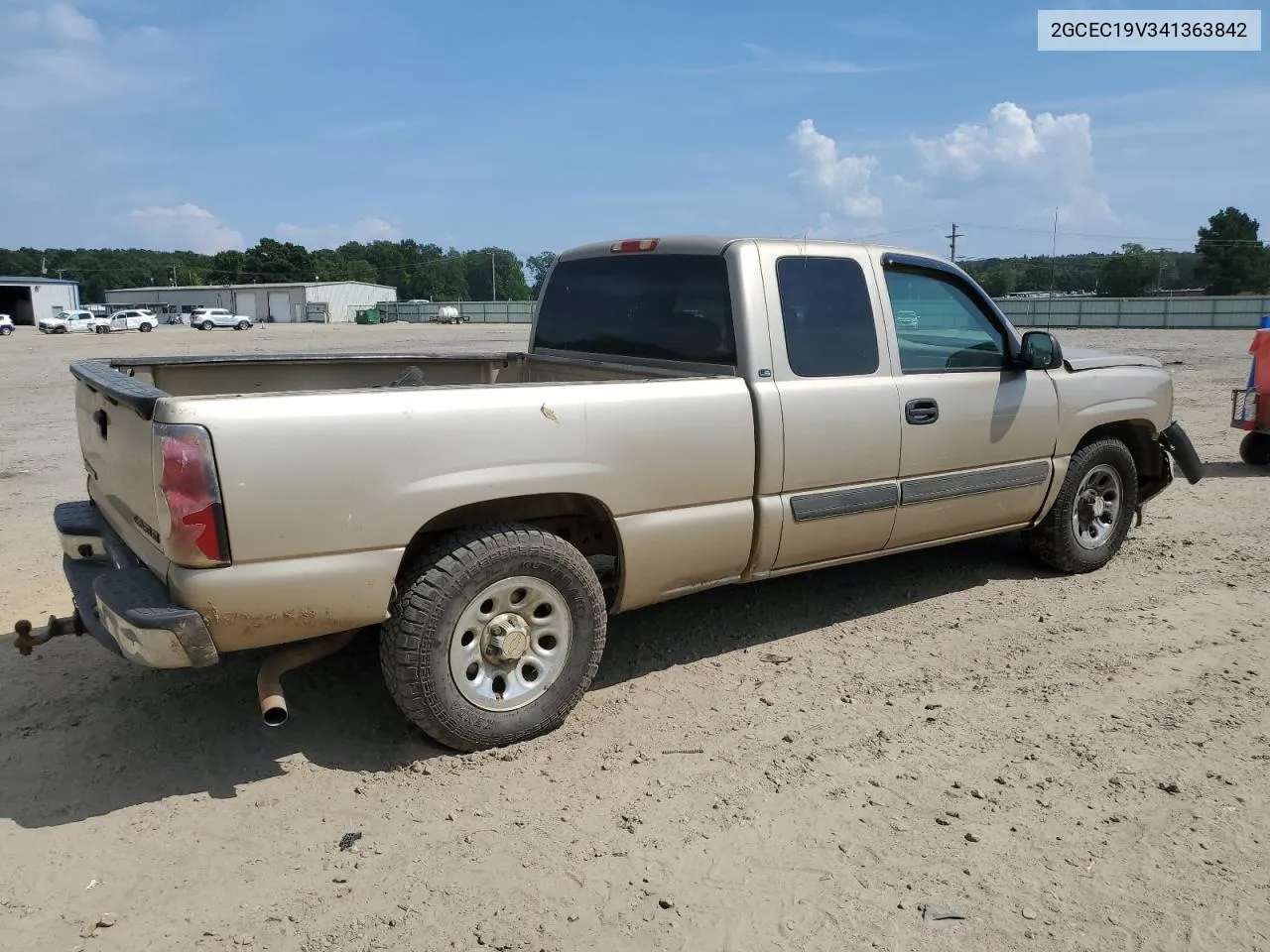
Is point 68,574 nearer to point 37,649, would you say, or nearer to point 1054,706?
point 37,649

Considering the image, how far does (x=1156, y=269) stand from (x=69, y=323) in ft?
276

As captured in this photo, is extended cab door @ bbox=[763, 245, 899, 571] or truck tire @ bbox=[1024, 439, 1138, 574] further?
truck tire @ bbox=[1024, 439, 1138, 574]

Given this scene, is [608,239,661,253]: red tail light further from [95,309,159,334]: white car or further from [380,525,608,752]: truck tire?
[95,309,159,334]: white car

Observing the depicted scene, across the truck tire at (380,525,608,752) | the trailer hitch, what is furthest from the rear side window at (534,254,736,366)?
the trailer hitch

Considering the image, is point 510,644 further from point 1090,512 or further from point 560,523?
point 1090,512

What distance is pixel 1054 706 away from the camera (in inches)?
163

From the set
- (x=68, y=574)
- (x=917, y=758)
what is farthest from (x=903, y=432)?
(x=68, y=574)

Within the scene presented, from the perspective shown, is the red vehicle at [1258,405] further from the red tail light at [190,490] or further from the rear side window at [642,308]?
the red tail light at [190,490]

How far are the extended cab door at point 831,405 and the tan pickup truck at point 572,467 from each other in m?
0.01

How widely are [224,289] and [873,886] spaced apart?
10318 centimetres

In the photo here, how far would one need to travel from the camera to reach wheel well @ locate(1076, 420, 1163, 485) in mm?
5973

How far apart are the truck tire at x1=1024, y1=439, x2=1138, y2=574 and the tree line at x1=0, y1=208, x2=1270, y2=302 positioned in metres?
53.1

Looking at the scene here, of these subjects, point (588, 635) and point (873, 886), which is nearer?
point (873, 886)

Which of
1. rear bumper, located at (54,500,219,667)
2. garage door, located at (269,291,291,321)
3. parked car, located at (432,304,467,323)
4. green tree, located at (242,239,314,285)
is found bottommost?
rear bumper, located at (54,500,219,667)
